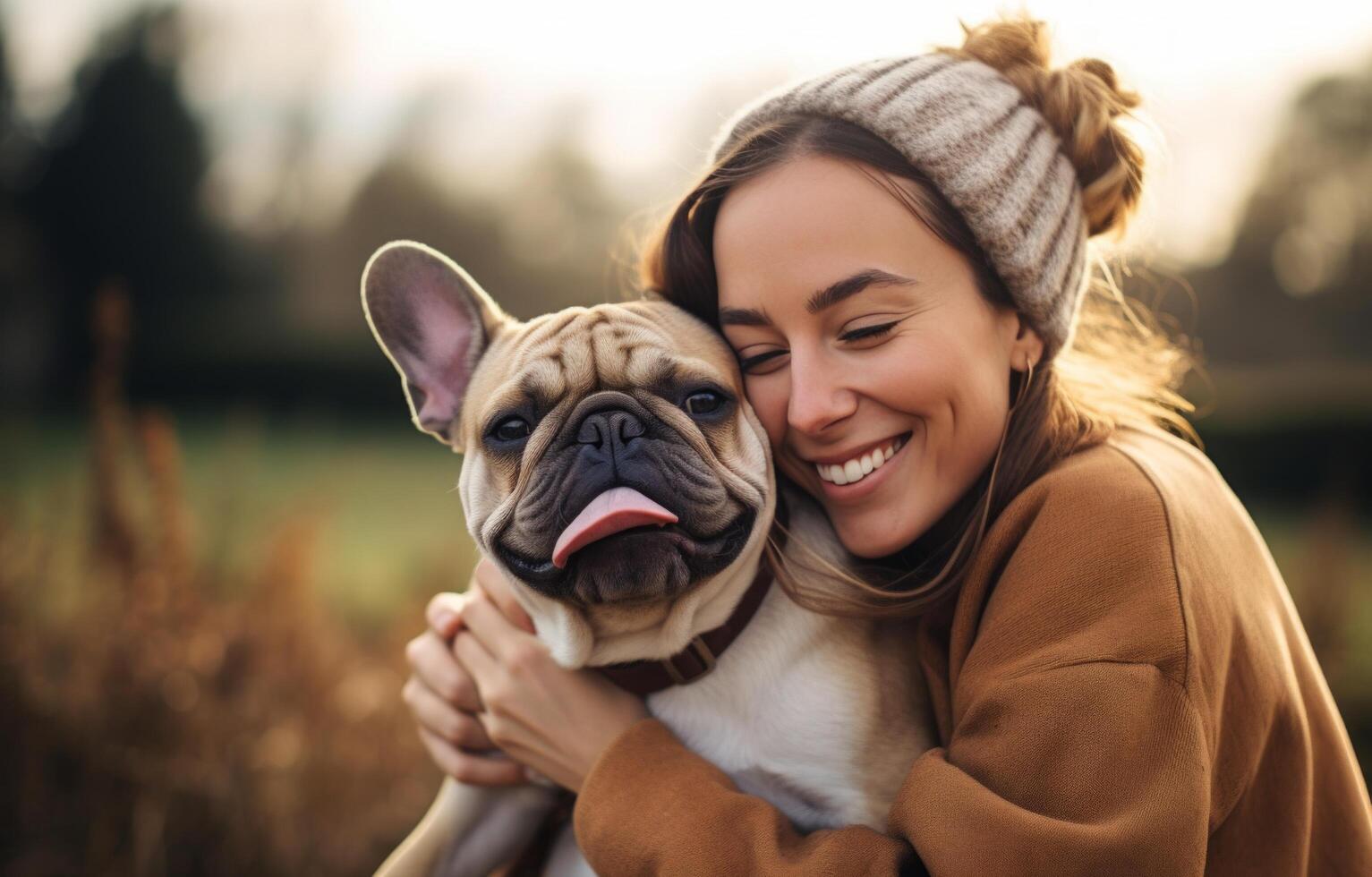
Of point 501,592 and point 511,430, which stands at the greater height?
point 511,430

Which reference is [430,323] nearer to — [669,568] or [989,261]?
[669,568]

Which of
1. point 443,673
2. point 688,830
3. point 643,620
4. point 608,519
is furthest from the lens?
point 443,673

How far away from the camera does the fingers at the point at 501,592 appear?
1.87 meters

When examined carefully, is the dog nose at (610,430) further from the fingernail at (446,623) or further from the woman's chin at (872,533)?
the fingernail at (446,623)

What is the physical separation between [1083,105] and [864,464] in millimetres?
739

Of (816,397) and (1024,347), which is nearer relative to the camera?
(816,397)

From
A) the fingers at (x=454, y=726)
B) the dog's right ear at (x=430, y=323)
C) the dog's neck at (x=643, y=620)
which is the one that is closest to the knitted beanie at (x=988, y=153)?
the dog's neck at (x=643, y=620)

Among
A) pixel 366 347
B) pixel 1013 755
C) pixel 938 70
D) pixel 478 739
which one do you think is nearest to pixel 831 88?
pixel 938 70

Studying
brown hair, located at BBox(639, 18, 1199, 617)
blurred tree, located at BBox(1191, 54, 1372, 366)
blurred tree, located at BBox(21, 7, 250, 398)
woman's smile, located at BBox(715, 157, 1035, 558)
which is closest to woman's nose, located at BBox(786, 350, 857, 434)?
woman's smile, located at BBox(715, 157, 1035, 558)

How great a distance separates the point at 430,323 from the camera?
80.6 inches

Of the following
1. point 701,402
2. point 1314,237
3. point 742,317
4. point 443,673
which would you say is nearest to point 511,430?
point 701,402

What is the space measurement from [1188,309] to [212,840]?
199 inches

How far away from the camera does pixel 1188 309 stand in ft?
17.2

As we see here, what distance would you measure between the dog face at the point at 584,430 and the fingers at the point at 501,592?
0.20 m
